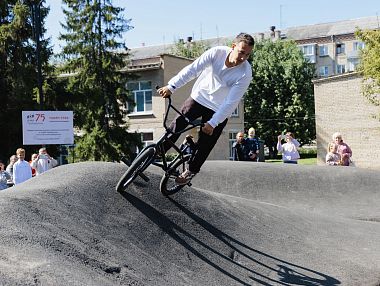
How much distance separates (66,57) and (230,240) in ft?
83.0

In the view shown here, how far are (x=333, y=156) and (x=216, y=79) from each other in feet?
26.0

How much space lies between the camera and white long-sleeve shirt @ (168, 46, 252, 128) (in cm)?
607

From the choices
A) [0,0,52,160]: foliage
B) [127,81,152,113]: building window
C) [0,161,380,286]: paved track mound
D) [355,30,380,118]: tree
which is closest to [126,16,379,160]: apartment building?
[127,81,152,113]: building window

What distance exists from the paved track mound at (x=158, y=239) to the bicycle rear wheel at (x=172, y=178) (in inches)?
4.8

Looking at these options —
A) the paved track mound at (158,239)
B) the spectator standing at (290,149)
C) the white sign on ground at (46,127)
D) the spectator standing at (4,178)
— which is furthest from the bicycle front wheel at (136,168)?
the white sign on ground at (46,127)

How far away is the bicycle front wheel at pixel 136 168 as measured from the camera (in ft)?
20.8

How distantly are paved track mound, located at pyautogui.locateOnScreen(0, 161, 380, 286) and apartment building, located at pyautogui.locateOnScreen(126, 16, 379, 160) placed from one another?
1912cm

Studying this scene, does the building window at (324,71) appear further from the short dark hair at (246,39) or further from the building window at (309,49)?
the short dark hair at (246,39)

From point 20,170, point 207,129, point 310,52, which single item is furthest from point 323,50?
point 207,129

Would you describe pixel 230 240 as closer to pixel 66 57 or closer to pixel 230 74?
pixel 230 74

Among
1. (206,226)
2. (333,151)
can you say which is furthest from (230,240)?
(333,151)

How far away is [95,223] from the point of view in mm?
5539

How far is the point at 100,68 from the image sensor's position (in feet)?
98.6

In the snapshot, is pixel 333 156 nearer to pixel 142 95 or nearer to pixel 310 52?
pixel 142 95
